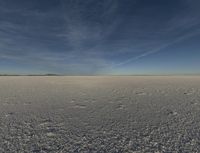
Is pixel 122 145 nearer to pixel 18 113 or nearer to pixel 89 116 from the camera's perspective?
pixel 89 116

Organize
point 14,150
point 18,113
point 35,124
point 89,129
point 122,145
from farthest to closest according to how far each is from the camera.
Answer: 1. point 18,113
2. point 35,124
3. point 89,129
4. point 122,145
5. point 14,150

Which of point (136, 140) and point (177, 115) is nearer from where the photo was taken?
point (136, 140)

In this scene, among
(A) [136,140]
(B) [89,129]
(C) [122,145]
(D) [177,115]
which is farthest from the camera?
(D) [177,115]

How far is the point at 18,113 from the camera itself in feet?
22.5

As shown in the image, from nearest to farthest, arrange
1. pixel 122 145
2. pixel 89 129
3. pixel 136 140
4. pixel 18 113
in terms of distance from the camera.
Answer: pixel 122 145, pixel 136 140, pixel 89 129, pixel 18 113

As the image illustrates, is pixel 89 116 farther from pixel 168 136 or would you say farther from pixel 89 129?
pixel 168 136

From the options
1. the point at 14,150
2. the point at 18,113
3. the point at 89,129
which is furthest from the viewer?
the point at 18,113

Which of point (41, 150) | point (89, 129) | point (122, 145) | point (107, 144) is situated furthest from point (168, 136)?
point (41, 150)

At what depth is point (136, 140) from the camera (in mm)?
4188

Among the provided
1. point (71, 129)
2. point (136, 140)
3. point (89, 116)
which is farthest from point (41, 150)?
point (89, 116)

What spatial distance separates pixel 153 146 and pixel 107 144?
1.00 meters

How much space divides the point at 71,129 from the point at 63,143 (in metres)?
0.97

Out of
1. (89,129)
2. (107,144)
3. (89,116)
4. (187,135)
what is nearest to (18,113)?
(89,116)

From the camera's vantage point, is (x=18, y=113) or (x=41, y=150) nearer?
(x=41, y=150)
